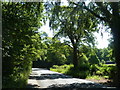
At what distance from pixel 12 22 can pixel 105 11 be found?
26.2ft

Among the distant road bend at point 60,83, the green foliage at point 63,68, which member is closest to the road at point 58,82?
the distant road bend at point 60,83

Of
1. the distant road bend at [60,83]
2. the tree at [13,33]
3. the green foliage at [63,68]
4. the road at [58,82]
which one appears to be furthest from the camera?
the green foliage at [63,68]

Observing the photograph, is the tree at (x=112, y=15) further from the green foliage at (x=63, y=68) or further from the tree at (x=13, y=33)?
the green foliage at (x=63, y=68)

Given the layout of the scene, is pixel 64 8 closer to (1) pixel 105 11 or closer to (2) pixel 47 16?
(2) pixel 47 16

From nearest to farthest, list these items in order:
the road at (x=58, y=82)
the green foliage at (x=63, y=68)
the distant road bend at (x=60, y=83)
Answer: the distant road bend at (x=60, y=83) → the road at (x=58, y=82) → the green foliage at (x=63, y=68)

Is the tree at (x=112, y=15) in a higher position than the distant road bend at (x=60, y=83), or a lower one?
higher

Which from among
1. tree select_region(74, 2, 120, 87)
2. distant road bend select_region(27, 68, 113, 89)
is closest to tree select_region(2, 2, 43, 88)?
distant road bend select_region(27, 68, 113, 89)

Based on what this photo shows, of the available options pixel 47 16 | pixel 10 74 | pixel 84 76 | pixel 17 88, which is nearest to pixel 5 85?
pixel 17 88

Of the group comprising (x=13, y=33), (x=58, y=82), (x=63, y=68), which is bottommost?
(x=63, y=68)

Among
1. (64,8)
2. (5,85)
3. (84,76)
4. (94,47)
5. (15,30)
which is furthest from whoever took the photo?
(94,47)

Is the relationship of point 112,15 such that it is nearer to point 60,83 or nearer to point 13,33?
point 60,83

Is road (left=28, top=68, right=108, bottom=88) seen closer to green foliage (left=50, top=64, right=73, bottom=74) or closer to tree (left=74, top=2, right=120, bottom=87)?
tree (left=74, top=2, right=120, bottom=87)

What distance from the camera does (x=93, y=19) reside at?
16891 millimetres

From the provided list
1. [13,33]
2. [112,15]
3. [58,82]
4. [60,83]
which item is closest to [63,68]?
[58,82]
